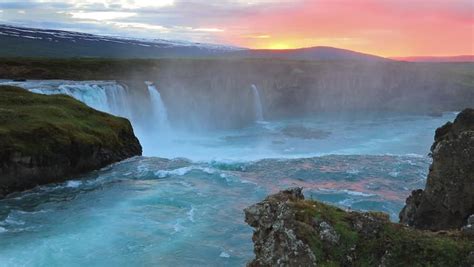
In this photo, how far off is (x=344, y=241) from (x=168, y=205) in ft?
63.2

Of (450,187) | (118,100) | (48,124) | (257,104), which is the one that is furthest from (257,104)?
(450,187)

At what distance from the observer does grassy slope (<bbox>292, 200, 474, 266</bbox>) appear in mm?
9500

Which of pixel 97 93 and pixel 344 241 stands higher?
pixel 344 241

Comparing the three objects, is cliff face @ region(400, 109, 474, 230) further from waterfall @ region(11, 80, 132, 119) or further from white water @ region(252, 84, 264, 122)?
white water @ region(252, 84, 264, 122)

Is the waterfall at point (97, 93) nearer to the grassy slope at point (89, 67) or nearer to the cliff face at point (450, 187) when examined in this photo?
the grassy slope at point (89, 67)

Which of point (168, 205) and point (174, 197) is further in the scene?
point (174, 197)

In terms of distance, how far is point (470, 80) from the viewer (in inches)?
4513

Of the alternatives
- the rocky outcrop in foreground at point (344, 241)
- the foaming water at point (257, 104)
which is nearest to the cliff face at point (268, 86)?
the foaming water at point (257, 104)

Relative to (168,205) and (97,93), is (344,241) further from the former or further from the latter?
(97,93)

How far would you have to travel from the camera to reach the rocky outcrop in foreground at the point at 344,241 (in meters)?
9.50

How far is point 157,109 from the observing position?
64250 mm

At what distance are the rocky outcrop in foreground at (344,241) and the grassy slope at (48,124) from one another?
24861 millimetres

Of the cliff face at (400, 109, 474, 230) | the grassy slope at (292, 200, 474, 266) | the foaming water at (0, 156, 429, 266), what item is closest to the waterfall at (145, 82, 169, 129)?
the foaming water at (0, 156, 429, 266)

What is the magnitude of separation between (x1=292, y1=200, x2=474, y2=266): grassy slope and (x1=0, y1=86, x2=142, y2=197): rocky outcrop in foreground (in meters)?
24.6
